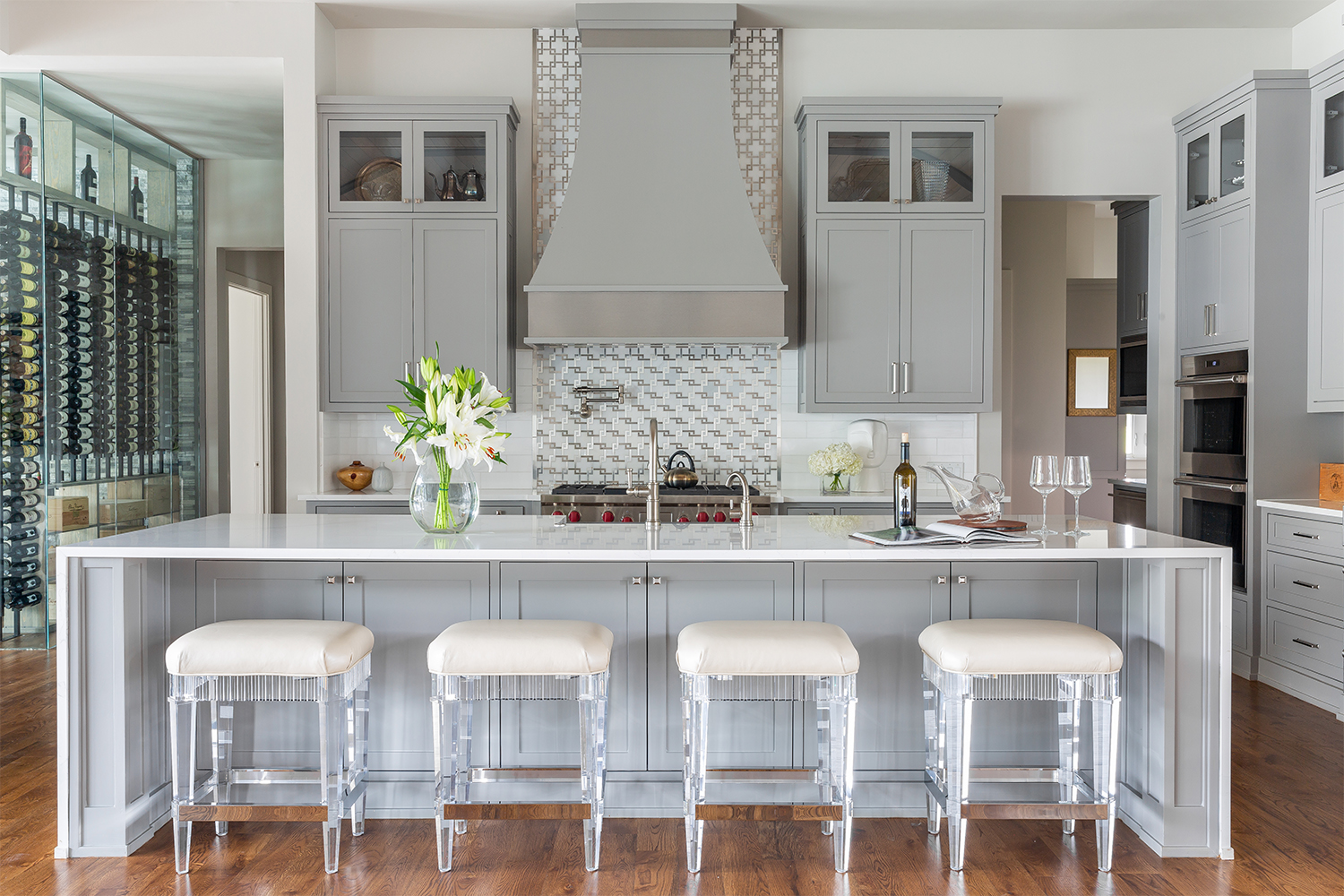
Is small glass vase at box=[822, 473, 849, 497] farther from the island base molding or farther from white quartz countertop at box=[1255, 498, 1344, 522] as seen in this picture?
the island base molding

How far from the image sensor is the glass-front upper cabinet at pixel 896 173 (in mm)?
4398

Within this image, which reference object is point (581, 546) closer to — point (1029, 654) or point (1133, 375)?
point (1029, 654)

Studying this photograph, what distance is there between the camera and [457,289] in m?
4.45

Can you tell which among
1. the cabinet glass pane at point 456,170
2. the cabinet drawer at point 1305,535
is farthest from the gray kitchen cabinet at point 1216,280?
the cabinet glass pane at point 456,170

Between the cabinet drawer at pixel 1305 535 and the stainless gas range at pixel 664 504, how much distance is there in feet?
7.36

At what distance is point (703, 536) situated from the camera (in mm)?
2539

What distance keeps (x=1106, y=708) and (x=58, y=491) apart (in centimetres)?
495

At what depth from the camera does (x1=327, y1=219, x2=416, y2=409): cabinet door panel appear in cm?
444

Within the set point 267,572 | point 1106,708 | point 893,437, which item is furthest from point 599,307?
point 1106,708

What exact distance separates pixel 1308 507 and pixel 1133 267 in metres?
1.93

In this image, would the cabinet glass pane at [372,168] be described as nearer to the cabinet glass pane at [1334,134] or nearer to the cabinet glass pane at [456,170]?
the cabinet glass pane at [456,170]

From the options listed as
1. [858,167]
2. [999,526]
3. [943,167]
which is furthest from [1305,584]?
[858,167]

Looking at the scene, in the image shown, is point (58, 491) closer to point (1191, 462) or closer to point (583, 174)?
point (583, 174)

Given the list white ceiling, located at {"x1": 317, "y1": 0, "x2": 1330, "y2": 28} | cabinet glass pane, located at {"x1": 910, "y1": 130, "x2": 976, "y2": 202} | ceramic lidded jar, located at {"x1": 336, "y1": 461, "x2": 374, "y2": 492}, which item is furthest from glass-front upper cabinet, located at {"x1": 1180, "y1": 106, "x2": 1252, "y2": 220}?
ceramic lidded jar, located at {"x1": 336, "y1": 461, "x2": 374, "y2": 492}
